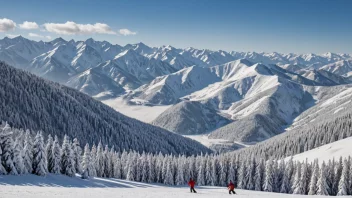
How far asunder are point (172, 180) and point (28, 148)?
5218 cm

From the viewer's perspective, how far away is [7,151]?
6281 centimetres

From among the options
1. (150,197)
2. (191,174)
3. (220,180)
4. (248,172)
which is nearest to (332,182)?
(248,172)

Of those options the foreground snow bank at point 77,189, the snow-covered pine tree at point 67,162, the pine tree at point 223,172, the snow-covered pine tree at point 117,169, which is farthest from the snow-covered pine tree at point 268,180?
the snow-covered pine tree at point 67,162

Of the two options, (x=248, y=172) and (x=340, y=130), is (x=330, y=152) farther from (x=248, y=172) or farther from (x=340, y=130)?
(x=248, y=172)

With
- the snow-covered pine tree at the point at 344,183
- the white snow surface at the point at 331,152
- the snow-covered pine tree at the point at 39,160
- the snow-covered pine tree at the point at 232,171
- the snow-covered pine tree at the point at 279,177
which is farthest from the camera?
the white snow surface at the point at 331,152

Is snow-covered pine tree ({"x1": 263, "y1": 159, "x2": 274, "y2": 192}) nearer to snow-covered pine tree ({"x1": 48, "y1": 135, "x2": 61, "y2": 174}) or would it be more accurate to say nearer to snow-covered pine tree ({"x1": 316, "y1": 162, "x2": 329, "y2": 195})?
snow-covered pine tree ({"x1": 316, "y1": 162, "x2": 329, "y2": 195})

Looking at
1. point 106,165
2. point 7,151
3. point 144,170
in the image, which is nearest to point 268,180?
point 144,170

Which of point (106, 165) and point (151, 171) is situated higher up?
point (106, 165)

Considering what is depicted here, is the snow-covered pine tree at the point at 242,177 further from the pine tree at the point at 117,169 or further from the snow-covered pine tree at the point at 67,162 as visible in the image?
the snow-covered pine tree at the point at 67,162

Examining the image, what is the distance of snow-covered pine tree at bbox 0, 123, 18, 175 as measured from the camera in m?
61.1

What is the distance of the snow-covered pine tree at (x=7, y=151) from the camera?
6112 centimetres

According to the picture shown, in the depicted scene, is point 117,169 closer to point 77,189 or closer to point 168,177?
point 168,177

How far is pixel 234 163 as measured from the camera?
123250 mm

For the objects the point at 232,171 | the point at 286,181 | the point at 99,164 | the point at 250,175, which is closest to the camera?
the point at 99,164
